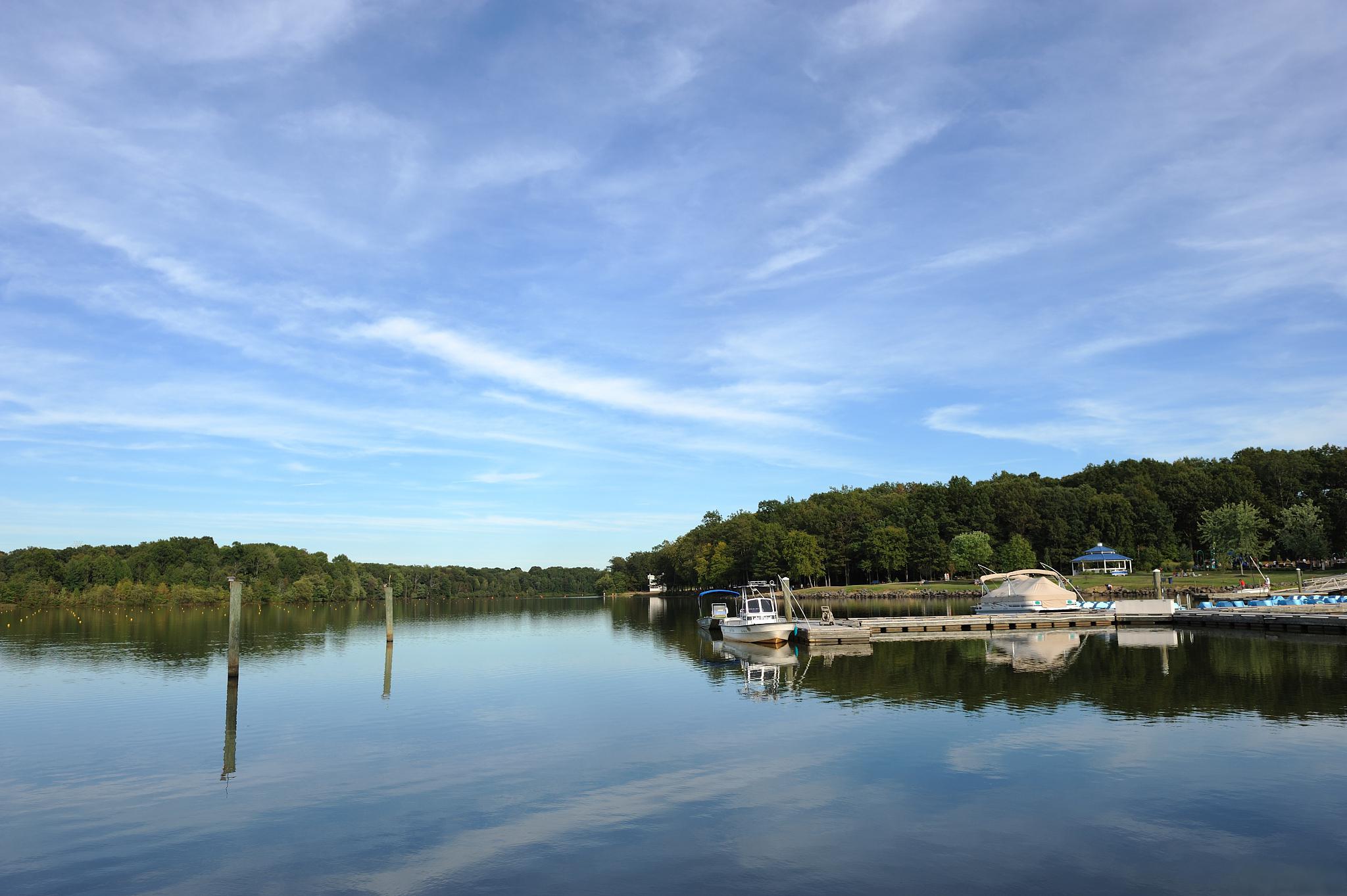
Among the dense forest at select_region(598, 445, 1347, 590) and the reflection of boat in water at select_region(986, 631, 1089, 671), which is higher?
the dense forest at select_region(598, 445, 1347, 590)

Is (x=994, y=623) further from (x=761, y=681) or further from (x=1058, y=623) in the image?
(x=761, y=681)

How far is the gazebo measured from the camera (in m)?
116

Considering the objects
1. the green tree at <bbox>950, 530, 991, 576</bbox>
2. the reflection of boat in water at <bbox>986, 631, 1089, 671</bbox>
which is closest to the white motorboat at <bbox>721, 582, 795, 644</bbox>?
the reflection of boat in water at <bbox>986, 631, 1089, 671</bbox>

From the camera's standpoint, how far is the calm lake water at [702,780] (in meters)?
15.5

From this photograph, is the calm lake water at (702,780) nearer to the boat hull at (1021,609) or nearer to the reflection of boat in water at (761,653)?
the reflection of boat in water at (761,653)

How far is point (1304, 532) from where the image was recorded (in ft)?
343

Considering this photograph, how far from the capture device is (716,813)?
61.0 feet

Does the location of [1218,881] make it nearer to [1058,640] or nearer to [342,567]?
[1058,640]

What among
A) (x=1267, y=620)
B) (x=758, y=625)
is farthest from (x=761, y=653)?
(x=1267, y=620)

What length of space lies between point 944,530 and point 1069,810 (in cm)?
12921

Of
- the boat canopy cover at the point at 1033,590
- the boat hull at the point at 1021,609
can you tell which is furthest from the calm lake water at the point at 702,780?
the boat canopy cover at the point at 1033,590

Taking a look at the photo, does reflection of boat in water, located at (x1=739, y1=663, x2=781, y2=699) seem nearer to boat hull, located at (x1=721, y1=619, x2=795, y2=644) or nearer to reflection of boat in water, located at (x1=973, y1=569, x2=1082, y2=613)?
boat hull, located at (x1=721, y1=619, x2=795, y2=644)

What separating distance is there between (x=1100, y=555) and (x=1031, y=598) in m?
58.1

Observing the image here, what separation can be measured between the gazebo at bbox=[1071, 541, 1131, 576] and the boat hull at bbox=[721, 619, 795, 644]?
75.9 meters
